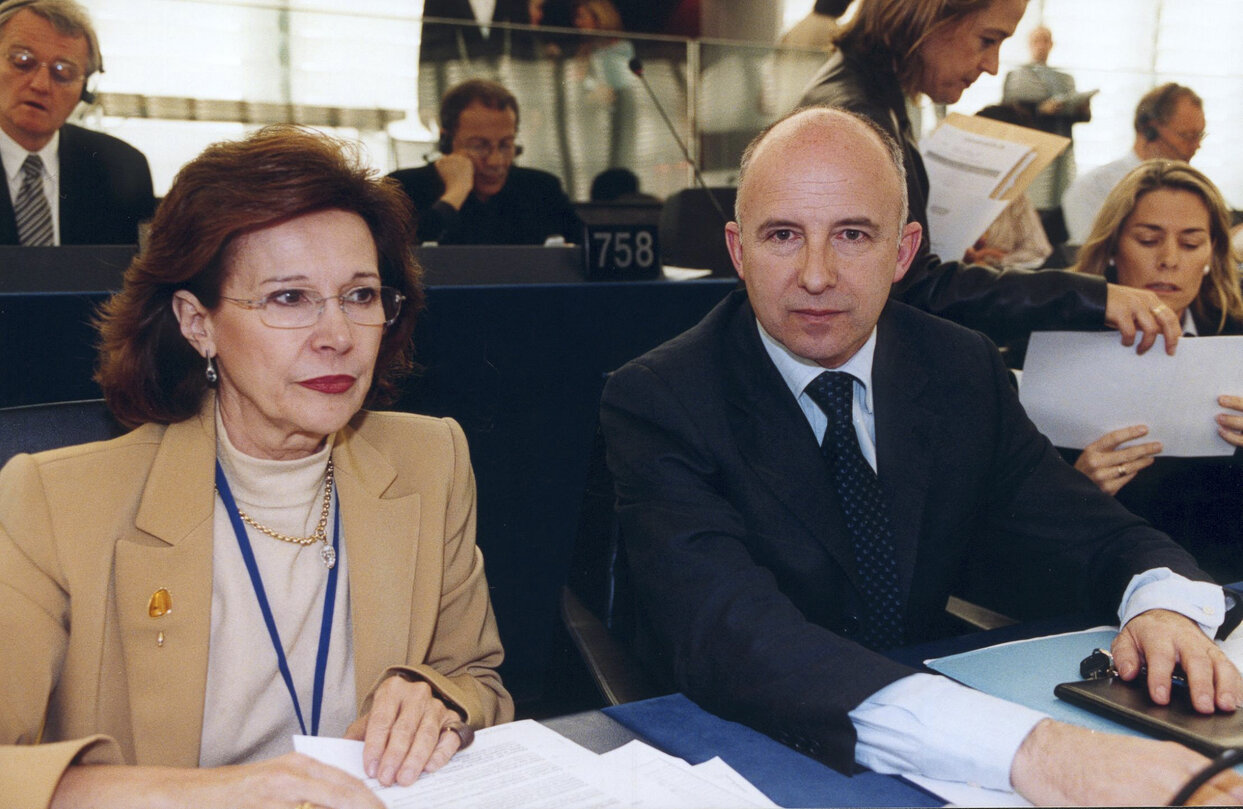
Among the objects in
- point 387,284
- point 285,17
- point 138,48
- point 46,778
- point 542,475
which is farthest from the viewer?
point 285,17

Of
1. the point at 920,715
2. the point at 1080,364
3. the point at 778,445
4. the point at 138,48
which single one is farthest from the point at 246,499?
the point at 138,48

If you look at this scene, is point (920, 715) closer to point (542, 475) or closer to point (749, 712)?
point (749, 712)

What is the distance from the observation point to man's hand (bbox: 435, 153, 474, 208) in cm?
384

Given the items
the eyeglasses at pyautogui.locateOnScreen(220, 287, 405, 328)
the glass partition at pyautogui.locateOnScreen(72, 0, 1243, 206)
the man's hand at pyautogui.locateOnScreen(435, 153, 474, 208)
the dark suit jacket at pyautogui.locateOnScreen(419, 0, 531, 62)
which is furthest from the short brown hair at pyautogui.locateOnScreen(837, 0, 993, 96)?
the dark suit jacket at pyautogui.locateOnScreen(419, 0, 531, 62)

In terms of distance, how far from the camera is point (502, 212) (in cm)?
398

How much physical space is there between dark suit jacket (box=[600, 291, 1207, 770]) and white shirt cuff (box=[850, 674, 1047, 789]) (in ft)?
0.09

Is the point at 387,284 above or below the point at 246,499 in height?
above

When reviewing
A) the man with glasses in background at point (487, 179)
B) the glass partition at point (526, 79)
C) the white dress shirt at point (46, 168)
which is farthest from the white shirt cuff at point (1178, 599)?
the glass partition at point (526, 79)

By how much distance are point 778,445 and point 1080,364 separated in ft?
2.68

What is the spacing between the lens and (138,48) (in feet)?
13.1

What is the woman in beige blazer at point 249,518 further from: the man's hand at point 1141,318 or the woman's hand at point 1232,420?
the woman's hand at point 1232,420

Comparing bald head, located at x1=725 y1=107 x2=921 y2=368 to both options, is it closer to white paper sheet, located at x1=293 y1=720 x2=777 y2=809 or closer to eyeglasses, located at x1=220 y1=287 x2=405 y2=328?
eyeglasses, located at x1=220 y1=287 x2=405 y2=328

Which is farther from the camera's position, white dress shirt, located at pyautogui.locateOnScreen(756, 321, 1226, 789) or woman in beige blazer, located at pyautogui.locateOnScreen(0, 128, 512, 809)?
woman in beige blazer, located at pyautogui.locateOnScreen(0, 128, 512, 809)

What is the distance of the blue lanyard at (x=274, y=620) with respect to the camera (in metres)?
1.28
